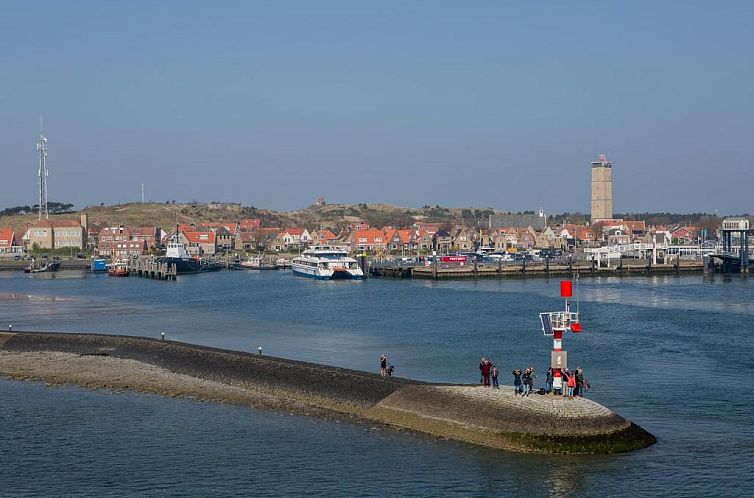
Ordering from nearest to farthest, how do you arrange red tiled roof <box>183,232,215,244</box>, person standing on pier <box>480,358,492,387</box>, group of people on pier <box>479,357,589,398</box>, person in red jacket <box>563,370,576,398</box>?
person in red jacket <box>563,370,576,398</box> < group of people on pier <box>479,357,589,398</box> < person standing on pier <box>480,358,492,387</box> < red tiled roof <box>183,232,215,244</box>

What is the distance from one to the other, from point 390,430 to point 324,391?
4926 mm

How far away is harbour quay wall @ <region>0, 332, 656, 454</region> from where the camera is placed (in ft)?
88.2

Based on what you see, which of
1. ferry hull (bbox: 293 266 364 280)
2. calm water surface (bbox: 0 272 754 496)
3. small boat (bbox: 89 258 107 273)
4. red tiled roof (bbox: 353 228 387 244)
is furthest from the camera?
red tiled roof (bbox: 353 228 387 244)

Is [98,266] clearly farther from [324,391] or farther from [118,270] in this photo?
[324,391]

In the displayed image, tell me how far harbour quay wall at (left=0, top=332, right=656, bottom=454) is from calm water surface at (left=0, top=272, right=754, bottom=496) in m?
0.68

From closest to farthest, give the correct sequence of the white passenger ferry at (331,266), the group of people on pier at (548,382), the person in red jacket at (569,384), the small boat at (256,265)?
the person in red jacket at (569,384)
the group of people on pier at (548,382)
the white passenger ferry at (331,266)
the small boat at (256,265)

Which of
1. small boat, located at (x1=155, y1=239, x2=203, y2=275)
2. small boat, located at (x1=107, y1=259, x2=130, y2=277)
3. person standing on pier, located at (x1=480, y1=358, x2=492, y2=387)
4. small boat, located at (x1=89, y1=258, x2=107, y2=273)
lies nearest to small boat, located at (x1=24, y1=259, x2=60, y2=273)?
small boat, located at (x1=89, y1=258, x2=107, y2=273)

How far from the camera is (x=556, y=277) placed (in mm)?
114062

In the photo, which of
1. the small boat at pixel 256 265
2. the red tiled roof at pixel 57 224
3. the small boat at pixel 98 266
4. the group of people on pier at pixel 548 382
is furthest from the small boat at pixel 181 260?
the group of people on pier at pixel 548 382

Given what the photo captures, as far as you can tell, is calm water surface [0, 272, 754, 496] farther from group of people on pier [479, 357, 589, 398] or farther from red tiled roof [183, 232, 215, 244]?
red tiled roof [183, 232, 215, 244]

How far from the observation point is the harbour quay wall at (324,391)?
88.2ft

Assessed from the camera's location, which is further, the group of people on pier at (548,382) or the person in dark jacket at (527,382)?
the person in dark jacket at (527,382)

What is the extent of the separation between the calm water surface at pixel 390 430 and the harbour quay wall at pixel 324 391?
2.23 ft

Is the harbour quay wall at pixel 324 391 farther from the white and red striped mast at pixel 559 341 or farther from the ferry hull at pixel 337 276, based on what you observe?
the ferry hull at pixel 337 276
